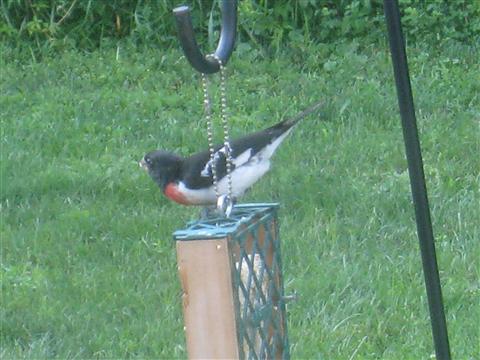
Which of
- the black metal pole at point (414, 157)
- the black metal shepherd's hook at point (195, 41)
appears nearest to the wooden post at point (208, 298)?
the black metal shepherd's hook at point (195, 41)

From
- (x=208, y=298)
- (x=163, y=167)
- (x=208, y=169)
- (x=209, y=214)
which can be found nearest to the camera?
(x=208, y=298)

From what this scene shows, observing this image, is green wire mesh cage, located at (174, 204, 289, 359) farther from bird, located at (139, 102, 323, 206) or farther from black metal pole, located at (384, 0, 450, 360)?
bird, located at (139, 102, 323, 206)

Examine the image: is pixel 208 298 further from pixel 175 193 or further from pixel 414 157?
pixel 175 193

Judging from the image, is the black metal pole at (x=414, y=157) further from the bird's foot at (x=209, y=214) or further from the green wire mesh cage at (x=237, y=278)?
the bird's foot at (x=209, y=214)

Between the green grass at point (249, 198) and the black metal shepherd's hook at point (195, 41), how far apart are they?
203cm

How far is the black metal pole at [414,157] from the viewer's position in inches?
87.3

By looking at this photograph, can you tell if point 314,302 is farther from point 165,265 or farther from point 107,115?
point 107,115

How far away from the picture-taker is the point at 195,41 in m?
2.09

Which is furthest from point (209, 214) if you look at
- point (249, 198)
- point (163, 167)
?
point (249, 198)

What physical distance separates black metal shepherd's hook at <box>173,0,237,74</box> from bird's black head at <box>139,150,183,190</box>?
2.13m

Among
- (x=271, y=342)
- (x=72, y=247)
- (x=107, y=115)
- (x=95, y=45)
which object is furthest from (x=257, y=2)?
(x=271, y=342)

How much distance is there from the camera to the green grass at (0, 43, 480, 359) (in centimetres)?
441

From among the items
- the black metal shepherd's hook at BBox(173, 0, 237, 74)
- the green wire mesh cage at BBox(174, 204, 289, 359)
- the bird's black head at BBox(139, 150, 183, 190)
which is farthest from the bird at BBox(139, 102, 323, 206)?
the black metal shepherd's hook at BBox(173, 0, 237, 74)

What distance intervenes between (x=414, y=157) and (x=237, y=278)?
0.43 meters
